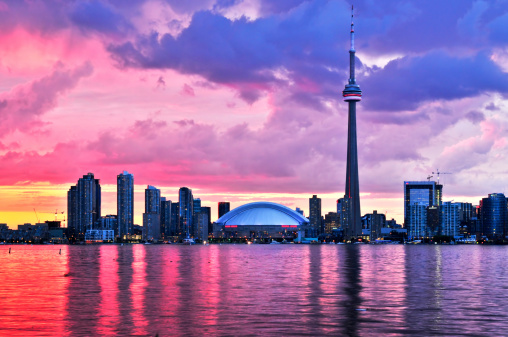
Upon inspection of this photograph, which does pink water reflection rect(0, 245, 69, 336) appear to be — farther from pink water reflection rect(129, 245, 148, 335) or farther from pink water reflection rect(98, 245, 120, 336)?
pink water reflection rect(129, 245, 148, 335)

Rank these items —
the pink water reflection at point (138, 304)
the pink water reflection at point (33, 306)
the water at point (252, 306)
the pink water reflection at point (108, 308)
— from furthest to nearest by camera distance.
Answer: the water at point (252, 306)
the pink water reflection at point (138, 304)
the pink water reflection at point (108, 308)
the pink water reflection at point (33, 306)

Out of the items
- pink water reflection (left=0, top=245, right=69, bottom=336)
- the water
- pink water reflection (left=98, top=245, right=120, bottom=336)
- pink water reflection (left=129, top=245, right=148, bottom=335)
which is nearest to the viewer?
pink water reflection (left=0, top=245, right=69, bottom=336)

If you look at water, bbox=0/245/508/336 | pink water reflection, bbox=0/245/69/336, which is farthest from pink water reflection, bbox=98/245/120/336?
pink water reflection, bbox=0/245/69/336

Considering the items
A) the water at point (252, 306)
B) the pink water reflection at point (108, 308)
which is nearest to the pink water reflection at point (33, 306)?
the water at point (252, 306)

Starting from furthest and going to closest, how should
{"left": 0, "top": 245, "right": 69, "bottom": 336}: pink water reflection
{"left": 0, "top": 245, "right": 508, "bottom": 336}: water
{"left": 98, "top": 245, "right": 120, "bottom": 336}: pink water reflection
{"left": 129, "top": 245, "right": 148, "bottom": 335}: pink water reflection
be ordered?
1. {"left": 0, "top": 245, "right": 508, "bottom": 336}: water
2. {"left": 129, "top": 245, "right": 148, "bottom": 335}: pink water reflection
3. {"left": 98, "top": 245, "right": 120, "bottom": 336}: pink water reflection
4. {"left": 0, "top": 245, "right": 69, "bottom": 336}: pink water reflection

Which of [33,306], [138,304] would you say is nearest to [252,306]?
[138,304]

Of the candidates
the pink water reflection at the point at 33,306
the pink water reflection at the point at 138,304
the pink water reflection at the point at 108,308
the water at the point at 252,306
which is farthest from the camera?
the water at the point at 252,306

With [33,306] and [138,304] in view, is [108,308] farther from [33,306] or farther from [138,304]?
[33,306]

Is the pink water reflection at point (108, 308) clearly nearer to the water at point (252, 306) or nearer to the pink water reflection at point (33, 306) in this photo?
the water at point (252, 306)

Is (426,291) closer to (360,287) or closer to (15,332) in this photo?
(360,287)

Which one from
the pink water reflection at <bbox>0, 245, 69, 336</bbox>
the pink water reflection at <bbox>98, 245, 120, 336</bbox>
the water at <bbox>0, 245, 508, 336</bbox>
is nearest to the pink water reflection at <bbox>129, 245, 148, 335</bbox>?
the water at <bbox>0, 245, 508, 336</bbox>

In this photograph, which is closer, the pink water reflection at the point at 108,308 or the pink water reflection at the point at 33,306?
the pink water reflection at the point at 33,306

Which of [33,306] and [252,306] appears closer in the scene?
[33,306]

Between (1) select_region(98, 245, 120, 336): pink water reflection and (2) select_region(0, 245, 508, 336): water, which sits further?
(2) select_region(0, 245, 508, 336): water
